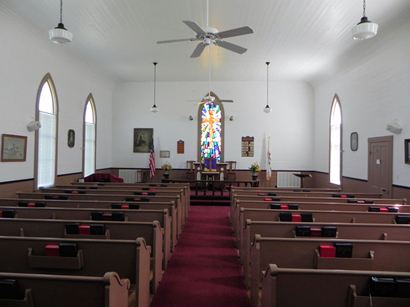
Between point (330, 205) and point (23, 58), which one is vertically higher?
point (23, 58)

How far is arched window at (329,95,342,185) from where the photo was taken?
10826mm

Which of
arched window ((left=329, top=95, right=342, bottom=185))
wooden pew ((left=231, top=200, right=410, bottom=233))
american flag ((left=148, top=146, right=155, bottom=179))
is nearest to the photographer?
wooden pew ((left=231, top=200, right=410, bottom=233))

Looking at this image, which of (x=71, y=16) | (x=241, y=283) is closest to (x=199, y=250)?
(x=241, y=283)

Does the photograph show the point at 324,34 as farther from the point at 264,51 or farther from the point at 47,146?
the point at 47,146

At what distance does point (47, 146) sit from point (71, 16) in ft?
11.8

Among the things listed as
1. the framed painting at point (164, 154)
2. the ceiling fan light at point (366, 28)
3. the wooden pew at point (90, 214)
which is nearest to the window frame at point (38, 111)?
the wooden pew at point (90, 214)

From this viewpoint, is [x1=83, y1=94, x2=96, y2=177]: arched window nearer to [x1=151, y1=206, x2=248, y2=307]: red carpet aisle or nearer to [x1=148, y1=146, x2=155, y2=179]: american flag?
[x1=148, y1=146, x2=155, y2=179]: american flag

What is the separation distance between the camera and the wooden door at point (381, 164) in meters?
7.43

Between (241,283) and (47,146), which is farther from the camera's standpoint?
(47,146)

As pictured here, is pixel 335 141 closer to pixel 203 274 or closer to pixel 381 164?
pixel 381 164

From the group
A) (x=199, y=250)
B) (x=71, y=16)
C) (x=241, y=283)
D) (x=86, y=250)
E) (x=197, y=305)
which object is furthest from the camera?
(x=71, y=16)

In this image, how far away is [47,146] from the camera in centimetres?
859

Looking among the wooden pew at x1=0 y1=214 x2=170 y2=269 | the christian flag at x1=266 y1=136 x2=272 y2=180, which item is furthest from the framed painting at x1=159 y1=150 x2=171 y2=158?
the wooden pew at x1=0 y1=214 x2=170 y2=269

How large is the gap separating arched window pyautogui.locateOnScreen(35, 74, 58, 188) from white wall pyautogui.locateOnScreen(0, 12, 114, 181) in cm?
22
